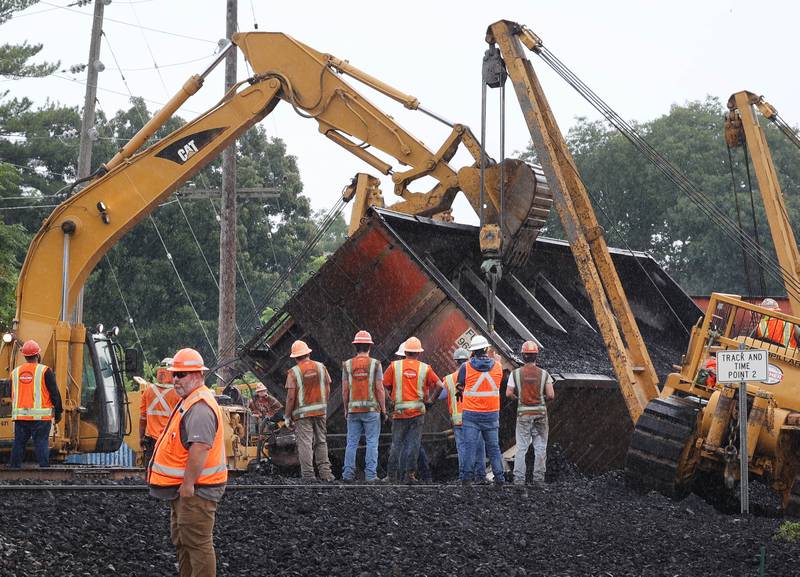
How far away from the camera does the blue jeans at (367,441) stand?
12.8 meters

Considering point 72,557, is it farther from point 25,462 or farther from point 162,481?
point 25,462

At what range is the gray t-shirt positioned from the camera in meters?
6.26

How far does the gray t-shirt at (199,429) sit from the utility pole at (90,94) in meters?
16.2

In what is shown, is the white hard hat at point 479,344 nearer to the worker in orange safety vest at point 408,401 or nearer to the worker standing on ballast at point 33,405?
the worker in orange safety vest at point 408,401

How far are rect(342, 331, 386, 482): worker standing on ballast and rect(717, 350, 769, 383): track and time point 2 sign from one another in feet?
11.7

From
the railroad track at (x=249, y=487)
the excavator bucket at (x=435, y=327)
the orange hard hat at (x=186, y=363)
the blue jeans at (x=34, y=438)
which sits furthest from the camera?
the excavator bucket at (x=435, y=327)

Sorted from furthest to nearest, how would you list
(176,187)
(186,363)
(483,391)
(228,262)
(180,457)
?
(228,262)
(176,187)
(483,391)
(186,363)
(180,457)

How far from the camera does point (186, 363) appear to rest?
6480 millimetres

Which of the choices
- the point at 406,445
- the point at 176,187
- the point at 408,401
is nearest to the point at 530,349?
the point at 408,401

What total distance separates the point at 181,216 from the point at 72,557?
3528cm

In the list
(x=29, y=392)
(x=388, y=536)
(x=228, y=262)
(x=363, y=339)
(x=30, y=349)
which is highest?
(x=228, y=262)

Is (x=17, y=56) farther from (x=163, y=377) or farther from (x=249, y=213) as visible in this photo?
(x=163, y=377)

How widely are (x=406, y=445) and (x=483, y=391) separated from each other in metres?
1.11

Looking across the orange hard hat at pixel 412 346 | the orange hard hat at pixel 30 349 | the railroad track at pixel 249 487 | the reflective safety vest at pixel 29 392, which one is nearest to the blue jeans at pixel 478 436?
the railroad track at pixel 249 487
